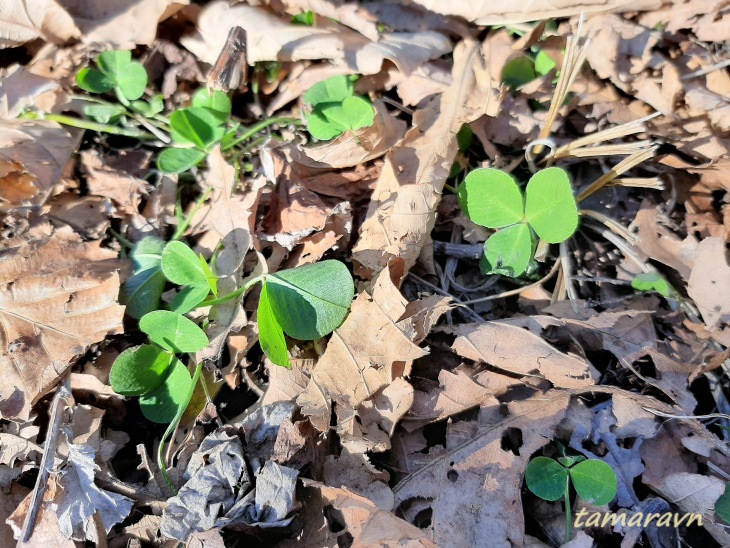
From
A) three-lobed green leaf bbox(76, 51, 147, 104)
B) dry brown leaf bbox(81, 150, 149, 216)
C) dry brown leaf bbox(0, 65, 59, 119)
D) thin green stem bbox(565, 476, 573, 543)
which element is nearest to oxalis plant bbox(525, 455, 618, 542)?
thin green stem bbox(565, 476, 573, 543)

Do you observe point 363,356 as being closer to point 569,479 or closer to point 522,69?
point 569,479

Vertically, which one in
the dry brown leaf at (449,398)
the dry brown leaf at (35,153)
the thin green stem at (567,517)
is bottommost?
the thin green stem at (567,517)

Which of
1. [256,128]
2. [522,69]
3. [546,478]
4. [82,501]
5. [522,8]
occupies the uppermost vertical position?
[522,8]

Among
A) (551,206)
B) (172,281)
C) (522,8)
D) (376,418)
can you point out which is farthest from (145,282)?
(522,8)

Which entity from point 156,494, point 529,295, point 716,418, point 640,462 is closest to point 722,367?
point 716,418

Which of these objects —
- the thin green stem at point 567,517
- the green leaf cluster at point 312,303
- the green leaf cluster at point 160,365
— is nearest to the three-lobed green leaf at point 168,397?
the green leaf cluster at point 160,365

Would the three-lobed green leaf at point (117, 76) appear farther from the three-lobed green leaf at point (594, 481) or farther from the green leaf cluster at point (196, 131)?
the three-lobed green leaf at point (594, 481)

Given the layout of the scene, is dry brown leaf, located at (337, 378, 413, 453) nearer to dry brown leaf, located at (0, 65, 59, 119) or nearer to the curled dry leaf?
the curled dry leaf
